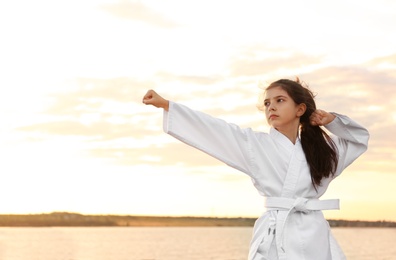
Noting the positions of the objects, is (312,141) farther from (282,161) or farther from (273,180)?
(273,180)

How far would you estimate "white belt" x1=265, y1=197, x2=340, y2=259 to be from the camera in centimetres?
459

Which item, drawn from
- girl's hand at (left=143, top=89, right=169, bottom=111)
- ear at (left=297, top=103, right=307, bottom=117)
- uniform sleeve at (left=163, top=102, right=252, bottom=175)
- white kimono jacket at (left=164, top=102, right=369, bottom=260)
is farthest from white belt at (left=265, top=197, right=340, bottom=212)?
girl's hand at (left=143, top=89, right=169, bottom=111)

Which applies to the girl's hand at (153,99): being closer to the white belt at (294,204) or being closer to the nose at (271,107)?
the nose at (271,107)

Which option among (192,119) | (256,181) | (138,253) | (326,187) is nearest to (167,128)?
(192,119)

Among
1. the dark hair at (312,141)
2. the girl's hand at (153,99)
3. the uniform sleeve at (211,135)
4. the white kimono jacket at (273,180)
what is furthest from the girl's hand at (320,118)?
the girl's hand at (153,99)

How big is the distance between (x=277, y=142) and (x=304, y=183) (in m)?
0.30

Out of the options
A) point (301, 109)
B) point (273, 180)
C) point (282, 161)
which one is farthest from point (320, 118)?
point (273, 180)

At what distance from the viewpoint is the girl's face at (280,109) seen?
4852 mm

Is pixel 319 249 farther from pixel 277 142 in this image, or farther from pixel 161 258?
pixel 161 258

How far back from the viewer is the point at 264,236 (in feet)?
15.2

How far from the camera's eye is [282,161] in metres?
4.76

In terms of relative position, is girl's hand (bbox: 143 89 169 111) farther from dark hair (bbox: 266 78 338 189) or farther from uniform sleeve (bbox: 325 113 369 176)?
uniform sleeve (bbox: 325 113 369 176)

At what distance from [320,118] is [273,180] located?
603 mm

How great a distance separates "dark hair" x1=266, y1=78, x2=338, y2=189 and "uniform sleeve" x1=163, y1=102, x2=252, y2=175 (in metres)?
0.38
